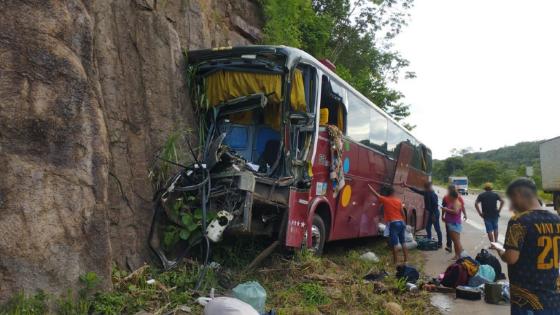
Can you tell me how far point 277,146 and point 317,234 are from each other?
1529 millimetres

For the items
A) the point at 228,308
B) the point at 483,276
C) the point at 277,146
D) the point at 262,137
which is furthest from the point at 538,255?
the point at 262,137

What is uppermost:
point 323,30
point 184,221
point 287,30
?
point 323,30

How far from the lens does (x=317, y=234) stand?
26.0ft

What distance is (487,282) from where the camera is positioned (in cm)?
708

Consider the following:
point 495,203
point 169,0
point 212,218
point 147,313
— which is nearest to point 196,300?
point 147,313

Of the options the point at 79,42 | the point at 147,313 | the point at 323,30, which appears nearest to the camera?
the point at 147,313

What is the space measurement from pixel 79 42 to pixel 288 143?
9.81 ft

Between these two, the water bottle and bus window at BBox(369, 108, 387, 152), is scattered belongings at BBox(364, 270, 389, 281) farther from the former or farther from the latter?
bus window at BBox(369, 108, 387, 152)

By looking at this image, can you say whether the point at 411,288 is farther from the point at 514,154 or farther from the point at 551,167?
the point at 514,154

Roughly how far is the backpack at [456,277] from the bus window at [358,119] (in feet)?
9.74

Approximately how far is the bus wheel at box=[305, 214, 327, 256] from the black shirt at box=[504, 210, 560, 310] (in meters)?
4.28

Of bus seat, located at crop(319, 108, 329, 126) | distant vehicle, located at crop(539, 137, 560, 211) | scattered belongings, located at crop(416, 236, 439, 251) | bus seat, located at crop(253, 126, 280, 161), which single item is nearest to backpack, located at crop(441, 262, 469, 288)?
bus seat, located at crop(319, 108, 329, 126)

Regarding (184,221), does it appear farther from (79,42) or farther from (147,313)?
(79,42)

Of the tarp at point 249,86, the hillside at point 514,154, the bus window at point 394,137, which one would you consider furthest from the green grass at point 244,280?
the hillside at point 514,154
